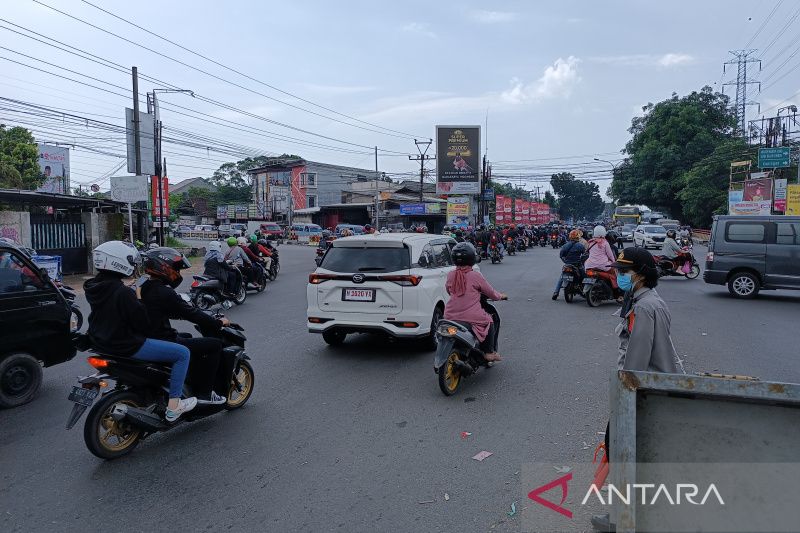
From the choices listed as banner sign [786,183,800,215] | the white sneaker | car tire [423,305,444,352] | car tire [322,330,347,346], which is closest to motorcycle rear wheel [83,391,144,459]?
the white sneaker

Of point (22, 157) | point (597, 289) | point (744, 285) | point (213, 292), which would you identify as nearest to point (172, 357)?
point (213, 292)

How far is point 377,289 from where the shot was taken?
289 inches

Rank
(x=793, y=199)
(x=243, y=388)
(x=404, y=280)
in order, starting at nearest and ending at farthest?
(x=243, y=388)
(x=404, y=280)
(x=793, y=199)

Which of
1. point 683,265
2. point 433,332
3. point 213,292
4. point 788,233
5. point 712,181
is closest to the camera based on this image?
point 433,332

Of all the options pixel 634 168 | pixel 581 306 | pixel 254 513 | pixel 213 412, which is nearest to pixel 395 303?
pixel 213 412

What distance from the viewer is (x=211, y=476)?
4121 millimetres

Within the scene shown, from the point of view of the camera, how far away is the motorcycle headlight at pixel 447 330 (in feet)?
19.1

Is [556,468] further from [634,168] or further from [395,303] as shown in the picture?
[634,168]

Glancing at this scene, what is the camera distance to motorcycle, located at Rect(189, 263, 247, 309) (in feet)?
37.3

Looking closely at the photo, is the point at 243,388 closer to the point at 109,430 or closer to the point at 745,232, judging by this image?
the point at 109,430

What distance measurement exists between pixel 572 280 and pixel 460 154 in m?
40.1

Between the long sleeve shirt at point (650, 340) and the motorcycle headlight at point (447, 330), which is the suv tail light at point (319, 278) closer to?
the motorcycle headlight at point (447, 330)

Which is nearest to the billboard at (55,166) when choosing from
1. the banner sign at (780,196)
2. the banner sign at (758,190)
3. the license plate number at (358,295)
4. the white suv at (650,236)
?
the white suv at (650,236)

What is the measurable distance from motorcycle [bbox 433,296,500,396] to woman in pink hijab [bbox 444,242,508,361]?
0.35 feet
